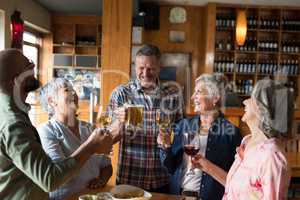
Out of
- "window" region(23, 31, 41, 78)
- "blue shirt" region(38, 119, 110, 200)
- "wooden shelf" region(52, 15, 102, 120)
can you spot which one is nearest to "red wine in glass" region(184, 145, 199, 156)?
"blue shirt" region(38, 119, 110, 200)

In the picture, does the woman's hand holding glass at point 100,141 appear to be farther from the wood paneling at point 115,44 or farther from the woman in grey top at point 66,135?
the wood paneling at point 115,44

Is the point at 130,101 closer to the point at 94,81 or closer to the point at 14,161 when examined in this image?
the point at 14,161

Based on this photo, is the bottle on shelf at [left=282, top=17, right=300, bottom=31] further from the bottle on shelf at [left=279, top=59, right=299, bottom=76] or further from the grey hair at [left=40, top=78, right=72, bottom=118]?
the grey hair at [left=40, top=78, right=72, bottom=118]

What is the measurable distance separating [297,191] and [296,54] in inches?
185

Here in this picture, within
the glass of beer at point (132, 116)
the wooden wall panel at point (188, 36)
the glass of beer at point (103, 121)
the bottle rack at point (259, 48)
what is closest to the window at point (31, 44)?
the wooden wall panel at point (188, 36)

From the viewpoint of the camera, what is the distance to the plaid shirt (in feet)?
7.18

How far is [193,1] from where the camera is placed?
702cm

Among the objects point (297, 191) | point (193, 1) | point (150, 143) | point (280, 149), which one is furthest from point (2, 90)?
point (193, 1)

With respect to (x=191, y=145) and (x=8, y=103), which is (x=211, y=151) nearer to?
(x=191, y=145)

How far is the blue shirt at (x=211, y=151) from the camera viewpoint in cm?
193

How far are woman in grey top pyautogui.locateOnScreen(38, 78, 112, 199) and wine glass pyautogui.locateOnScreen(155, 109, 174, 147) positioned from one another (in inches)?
15.3

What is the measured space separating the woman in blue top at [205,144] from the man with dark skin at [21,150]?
0.81 m

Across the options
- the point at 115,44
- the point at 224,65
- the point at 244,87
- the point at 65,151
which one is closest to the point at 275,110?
the point at 65,151

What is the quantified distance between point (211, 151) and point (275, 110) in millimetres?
632
